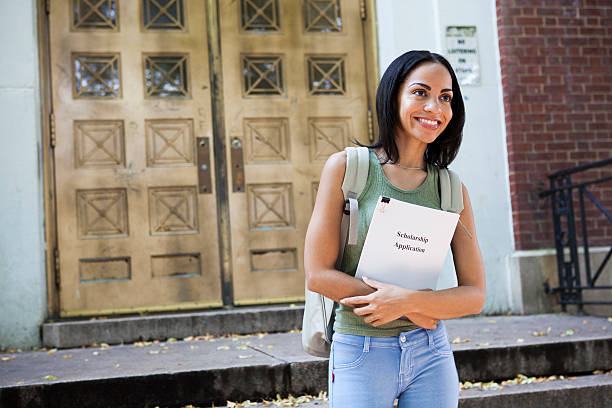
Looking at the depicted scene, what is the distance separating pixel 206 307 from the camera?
222 inches

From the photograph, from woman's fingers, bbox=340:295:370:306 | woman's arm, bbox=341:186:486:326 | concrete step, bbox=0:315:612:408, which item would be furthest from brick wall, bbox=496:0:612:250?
woman's fingers, bbox=340:295:370:306

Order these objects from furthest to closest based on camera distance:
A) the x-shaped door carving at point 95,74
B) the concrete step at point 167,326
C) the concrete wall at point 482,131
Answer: the concrete wall at point 482,131 < the x-shaped door carving at point 95,74 < the concrete step at point 167,326

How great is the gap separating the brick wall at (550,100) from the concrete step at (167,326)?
2.26m

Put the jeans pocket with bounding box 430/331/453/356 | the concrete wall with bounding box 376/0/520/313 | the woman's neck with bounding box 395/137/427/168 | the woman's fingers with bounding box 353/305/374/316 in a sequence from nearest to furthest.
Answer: the woman's fingers with bounding box 353/305/374/316, the jeans pocket with bounding box 430/331/453/356, the woman's neck with bounding box 395/137/427/168, the concrete wall with bounding box 376/0/520/313

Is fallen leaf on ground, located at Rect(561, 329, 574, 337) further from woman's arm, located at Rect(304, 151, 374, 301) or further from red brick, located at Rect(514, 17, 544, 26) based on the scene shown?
woman's arm, located at Rect(304, 151, 374, 301)

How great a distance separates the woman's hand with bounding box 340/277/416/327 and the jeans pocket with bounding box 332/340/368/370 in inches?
3.3

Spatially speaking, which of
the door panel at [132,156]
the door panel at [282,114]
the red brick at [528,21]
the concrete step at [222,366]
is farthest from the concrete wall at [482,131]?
the door panel at [132,156]

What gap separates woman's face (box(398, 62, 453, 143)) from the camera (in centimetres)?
183

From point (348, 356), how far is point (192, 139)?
169 inches

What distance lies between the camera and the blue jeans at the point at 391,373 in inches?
66.4

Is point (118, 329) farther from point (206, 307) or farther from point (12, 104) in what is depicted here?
point (12, 104)

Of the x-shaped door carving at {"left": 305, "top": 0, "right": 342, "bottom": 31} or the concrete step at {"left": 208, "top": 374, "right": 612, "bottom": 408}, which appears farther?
the x-shaped door carving at {"left": 305, "top": 0, "right": 342, "bottom": 31}

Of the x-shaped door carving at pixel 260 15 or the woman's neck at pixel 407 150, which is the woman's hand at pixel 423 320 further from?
the x-shaped door carving at pixel 260 15

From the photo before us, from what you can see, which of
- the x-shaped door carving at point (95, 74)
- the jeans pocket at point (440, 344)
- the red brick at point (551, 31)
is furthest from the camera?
the red brick at point (551, 31)
